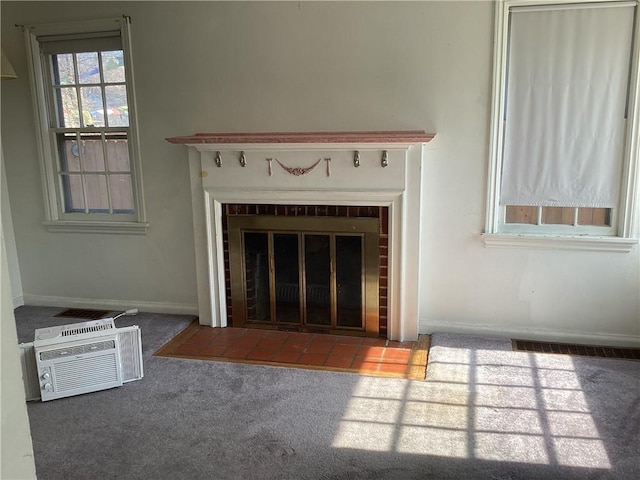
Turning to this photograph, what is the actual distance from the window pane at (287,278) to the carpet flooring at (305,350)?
145mm

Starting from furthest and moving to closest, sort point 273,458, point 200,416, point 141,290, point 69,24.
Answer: point 141,290, point 69,24, point 200,416, point 273,458

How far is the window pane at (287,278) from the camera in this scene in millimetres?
3814

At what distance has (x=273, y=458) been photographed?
2402mm

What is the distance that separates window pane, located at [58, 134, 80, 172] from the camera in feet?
13.8

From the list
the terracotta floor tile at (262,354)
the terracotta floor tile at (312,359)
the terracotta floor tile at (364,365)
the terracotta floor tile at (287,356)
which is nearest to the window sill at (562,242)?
the terracotta floor tile at (364,365)

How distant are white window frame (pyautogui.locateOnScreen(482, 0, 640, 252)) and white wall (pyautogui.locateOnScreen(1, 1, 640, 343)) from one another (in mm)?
60

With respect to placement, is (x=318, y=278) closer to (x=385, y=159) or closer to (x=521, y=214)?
(x=385, y=159)

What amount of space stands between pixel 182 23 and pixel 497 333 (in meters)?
3.07

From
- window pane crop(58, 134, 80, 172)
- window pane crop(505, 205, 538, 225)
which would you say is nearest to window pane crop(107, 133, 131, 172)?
window pane crop(58, 134, 80, 172)

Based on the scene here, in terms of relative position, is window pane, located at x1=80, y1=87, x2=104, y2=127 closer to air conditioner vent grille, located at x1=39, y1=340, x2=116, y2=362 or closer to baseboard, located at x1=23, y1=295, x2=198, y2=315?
baseboard, located at x1=23, y1=295, x2=198, y2=315

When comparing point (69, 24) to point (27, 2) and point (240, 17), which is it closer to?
point (27, 2)

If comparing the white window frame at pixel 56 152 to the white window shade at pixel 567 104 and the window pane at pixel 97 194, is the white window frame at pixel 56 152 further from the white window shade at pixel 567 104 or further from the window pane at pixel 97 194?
the white window shade at pixel 567 104

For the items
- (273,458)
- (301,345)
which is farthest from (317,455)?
(301,345)

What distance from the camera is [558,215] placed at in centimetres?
355
